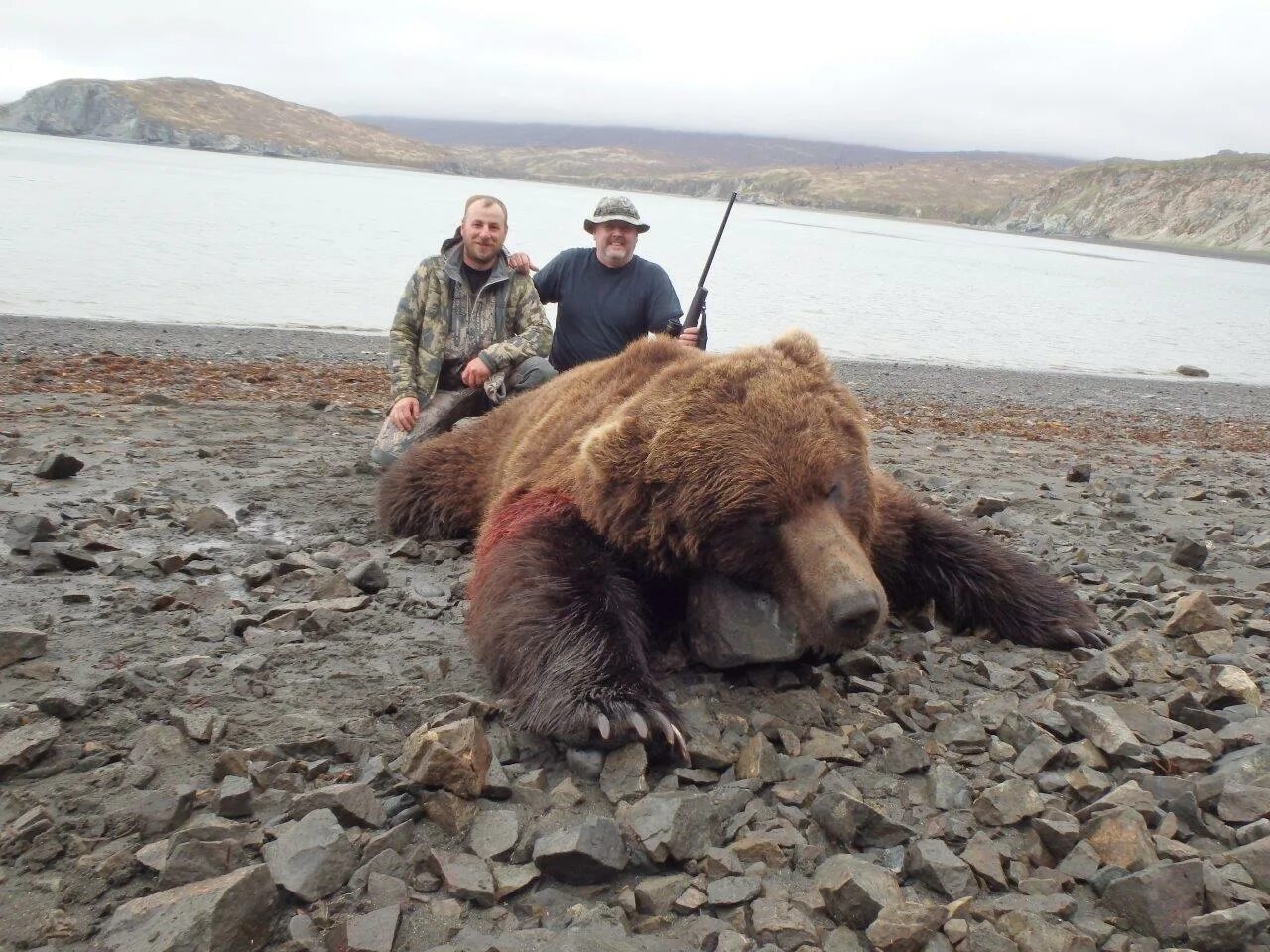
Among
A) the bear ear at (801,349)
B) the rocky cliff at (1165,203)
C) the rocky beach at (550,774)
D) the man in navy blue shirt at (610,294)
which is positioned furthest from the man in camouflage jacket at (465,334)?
the rocky cliff at (1165,203)

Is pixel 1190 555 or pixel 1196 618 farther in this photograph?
pixel 1190 555

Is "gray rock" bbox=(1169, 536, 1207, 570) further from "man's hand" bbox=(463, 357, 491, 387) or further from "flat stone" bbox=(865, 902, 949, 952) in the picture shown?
"man's hand" bbox=(463, 357, 491, 387)

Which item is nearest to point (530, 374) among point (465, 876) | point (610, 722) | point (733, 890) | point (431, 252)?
point (610, 722)

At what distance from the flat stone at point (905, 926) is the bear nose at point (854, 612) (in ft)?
2.97

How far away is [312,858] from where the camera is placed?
6.74 ft

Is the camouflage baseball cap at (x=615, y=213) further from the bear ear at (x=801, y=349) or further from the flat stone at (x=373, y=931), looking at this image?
the flat stone at (x=373, y=931)

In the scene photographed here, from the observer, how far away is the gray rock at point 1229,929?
1.80 metres

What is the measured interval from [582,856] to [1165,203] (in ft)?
391

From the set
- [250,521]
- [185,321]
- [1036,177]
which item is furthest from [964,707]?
[1036,177]

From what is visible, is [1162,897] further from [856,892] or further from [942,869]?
[856,892]

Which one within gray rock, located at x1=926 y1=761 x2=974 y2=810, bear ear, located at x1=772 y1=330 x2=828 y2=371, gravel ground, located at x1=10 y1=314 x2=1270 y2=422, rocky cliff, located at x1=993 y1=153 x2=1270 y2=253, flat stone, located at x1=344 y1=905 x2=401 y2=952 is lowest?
gravel ground, located at x1=10 y1=314 x2=1270 y2=422

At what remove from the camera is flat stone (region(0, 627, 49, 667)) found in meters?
2.89

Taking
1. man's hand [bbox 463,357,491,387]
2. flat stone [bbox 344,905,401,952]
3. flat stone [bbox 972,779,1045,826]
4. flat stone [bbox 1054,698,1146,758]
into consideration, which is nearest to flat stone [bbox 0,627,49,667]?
flat stone [bbox 344,905,401,952]

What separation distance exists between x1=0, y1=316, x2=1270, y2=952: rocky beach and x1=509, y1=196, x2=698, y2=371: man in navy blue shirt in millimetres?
2261
